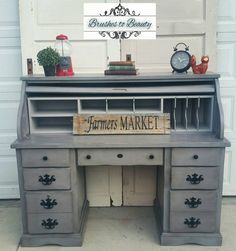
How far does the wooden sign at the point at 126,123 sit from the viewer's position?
2.20 m

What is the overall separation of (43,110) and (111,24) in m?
0.80

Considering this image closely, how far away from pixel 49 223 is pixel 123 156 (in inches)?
26.6

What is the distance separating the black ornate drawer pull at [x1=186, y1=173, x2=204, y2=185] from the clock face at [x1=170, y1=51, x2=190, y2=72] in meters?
0.73

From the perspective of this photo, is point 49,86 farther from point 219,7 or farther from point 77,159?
point 219,7

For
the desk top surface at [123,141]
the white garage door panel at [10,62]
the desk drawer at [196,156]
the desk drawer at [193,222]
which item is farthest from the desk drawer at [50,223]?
the white garage door panel at [10,62]

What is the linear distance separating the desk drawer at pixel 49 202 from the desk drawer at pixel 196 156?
0.74 m

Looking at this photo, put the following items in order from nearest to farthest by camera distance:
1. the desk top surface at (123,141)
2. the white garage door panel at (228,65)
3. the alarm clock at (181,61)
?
the desk top surface at (123,141), the alarm clock at (181,61), the white garage door panel at (228,65)

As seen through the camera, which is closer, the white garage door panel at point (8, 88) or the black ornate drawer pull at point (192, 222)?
the black ornate drawer pull at point (192, 222)

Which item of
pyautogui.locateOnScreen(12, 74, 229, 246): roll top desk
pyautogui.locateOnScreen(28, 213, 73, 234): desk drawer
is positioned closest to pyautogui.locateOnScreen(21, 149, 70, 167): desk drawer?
pyautogui.locateOnScreen(12, 74, 229, 246): roll top desk

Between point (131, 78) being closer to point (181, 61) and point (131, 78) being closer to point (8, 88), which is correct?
point (181, 61)

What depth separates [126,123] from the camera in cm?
220

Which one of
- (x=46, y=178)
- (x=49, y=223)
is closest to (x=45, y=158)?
(x=46, y=178)

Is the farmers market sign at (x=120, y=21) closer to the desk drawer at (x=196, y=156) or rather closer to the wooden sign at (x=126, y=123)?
the wooden sign at (x=126, y=123)

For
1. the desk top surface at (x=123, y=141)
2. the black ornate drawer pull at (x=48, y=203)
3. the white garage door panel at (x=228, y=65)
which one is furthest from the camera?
the white garage door panel at (x=228, y=65)
